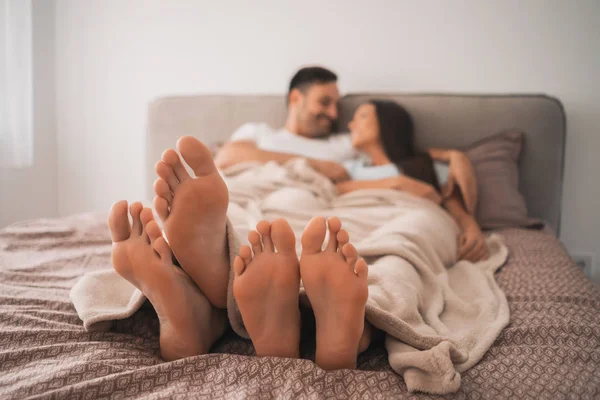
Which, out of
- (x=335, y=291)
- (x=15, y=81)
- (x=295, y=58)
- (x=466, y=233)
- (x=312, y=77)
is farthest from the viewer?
(x=295, y=58)

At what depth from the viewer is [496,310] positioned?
99 cm

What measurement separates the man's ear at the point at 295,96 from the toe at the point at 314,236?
1.22 meters

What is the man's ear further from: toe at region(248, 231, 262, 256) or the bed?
toe at region(248, 231, 262, 256)

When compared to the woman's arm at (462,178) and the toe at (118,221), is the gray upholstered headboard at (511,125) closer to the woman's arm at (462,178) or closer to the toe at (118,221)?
the woman's arm at (462,178)

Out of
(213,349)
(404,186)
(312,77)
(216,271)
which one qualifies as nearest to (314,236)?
(216,271)

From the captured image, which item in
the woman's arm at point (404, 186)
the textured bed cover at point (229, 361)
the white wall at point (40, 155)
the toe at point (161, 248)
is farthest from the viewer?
the white wall at point (40, 155)

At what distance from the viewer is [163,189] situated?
0.82m

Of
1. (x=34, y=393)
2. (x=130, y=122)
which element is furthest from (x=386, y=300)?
(x=130, y=122)

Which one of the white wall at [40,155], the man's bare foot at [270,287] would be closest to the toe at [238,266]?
the man's bare foot at [270,287]

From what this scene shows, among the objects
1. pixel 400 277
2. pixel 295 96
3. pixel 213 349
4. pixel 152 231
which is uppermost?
pixel 295 96

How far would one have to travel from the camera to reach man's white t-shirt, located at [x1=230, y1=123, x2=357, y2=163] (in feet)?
6.01

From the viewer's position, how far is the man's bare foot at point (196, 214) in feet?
2.66

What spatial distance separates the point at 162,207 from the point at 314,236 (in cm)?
26

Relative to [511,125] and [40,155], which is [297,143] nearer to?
[511,125]
